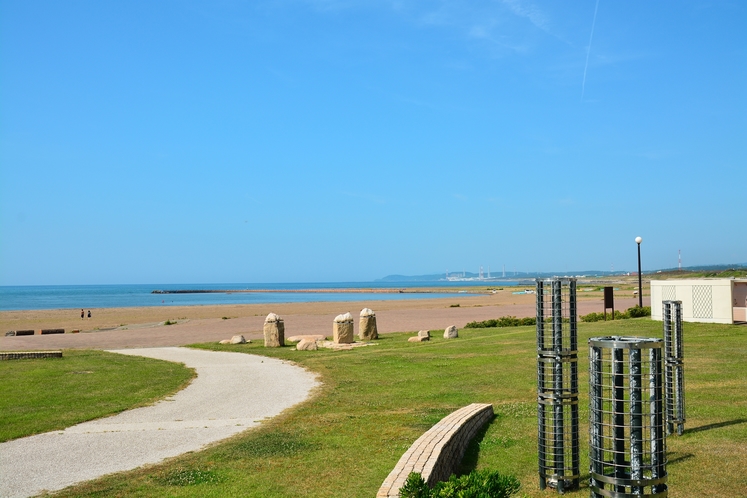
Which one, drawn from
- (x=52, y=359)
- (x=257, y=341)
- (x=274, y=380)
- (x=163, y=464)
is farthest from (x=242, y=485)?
(x=257, y=341)

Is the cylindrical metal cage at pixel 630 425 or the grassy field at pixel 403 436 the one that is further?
the grassy field at pixel 403 436

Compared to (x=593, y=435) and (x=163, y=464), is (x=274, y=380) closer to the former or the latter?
(x=163, y=464)

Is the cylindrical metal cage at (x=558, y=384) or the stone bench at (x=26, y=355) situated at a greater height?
the cylindrical metal cage at (x=558, y=384)

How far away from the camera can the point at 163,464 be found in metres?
9.05

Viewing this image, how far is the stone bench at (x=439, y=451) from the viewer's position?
642 centimetres

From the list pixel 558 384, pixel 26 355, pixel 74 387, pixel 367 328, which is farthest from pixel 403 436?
pixel 367 328

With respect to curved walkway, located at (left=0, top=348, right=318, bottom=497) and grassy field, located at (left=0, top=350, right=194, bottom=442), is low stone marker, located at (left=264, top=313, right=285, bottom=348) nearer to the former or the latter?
grassy field, located at (left=0, top=350, right=194, bottom=442)

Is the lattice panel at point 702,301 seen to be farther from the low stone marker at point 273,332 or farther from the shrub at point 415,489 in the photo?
the shrub at point 415,489

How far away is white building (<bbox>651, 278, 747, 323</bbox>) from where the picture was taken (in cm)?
2384

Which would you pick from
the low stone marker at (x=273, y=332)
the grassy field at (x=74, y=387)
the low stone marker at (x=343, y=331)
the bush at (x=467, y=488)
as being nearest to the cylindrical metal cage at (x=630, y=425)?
the bush at (x=467, y=488)

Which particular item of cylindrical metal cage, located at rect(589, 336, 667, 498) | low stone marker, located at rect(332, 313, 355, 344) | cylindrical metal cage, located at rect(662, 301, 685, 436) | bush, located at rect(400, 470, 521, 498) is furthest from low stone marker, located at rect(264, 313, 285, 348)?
cylindrical metal cage, located at rect(589, 336, 667, 498)

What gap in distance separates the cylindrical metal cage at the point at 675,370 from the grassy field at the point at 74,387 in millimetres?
10471

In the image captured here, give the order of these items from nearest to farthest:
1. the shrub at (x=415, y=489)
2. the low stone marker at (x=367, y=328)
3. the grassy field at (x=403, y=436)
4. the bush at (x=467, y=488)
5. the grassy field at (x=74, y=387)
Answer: the bush at (x=467, y=488) → the shrub at (x=415, y=489) → the grassy field at (x=403, y=436) → the grassy field at (x=74, y=387) → the low stone marker at (x=367, y=328)

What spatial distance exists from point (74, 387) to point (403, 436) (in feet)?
33.5
